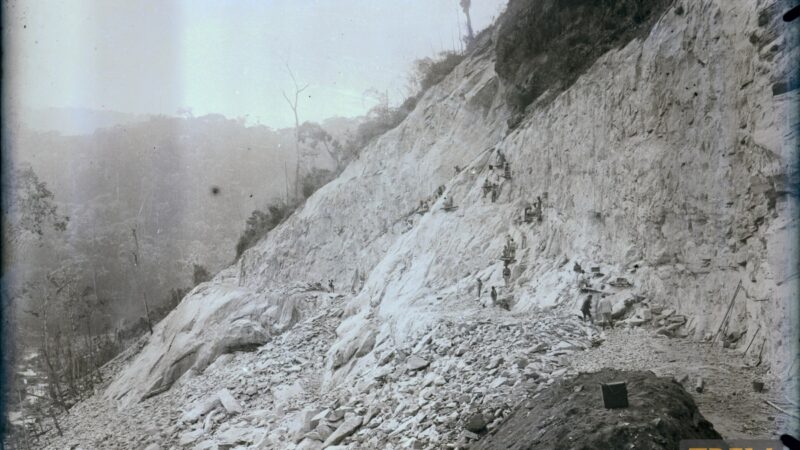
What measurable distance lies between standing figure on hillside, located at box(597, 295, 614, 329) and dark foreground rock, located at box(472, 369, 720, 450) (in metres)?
1.96

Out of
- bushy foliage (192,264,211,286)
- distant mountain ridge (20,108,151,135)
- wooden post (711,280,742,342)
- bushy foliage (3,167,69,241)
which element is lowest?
bushy foliage (192,264,211,286)

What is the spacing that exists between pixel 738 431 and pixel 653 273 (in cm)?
309

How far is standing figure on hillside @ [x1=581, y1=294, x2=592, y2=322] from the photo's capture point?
6727mm

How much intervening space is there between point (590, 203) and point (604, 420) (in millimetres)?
5483

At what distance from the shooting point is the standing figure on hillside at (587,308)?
673 centimetres

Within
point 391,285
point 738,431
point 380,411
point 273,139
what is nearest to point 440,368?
point 380,411

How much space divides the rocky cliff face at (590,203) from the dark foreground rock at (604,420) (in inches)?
53.1

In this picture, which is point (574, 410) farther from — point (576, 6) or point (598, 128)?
point (576, 6)

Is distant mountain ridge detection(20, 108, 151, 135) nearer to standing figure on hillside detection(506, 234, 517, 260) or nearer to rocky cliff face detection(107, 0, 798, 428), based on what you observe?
rocky cliff face detection(107, 0, 798, 428)

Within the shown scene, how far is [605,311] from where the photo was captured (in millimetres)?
6504

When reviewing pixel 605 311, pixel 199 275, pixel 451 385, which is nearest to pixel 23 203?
pixel 199 275

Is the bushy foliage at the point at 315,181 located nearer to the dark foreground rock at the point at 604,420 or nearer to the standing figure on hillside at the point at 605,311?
the standing figure on hillside at the point at 605,311

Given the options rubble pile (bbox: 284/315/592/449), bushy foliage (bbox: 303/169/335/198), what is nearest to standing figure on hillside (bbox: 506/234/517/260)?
rubble pile (bbox: 284/315/592/449)

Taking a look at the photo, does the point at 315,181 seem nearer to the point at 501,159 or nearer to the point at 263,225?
the point at 263,225
